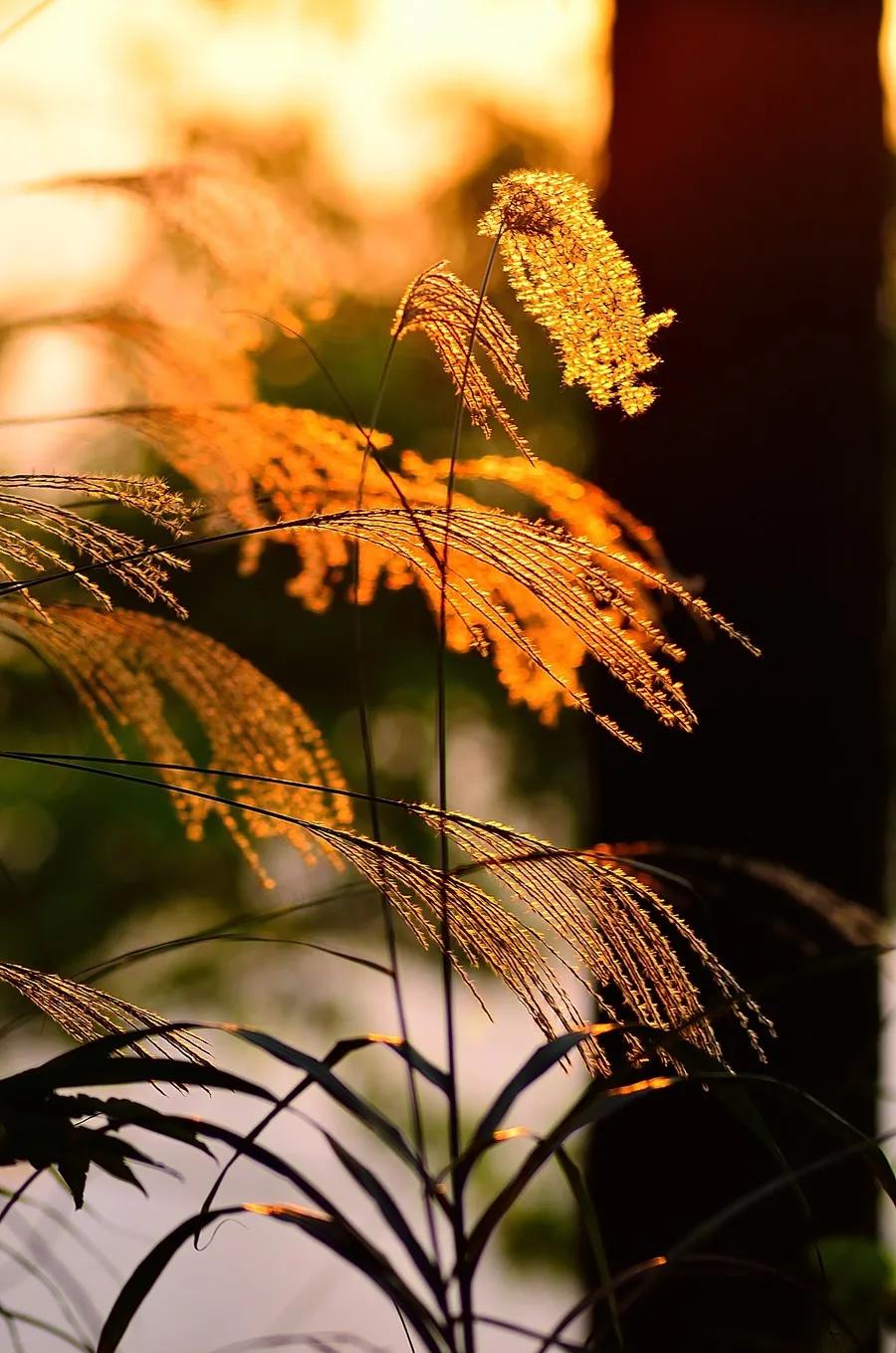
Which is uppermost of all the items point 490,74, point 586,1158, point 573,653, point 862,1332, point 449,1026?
point 490,74

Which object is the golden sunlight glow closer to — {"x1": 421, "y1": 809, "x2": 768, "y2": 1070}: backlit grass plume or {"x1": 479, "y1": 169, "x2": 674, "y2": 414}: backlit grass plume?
{"x1": 479, "y1": 169, "x2": 674, "y2": 414}: backlit grass plume

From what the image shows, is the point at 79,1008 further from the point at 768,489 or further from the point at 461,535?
the point at 768,489

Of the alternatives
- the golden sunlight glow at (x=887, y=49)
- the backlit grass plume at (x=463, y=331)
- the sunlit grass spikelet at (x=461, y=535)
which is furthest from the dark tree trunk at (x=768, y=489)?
the backlit grass plume at (x=463, y=331)

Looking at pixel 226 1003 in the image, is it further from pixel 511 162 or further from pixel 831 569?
pixel 831 569

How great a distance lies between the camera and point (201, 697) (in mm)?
806

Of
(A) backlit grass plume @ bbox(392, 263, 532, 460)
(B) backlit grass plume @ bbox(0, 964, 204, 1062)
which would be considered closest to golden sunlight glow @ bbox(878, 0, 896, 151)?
(A) backlit grass plume @ bbox(392, 263, 532, 460)

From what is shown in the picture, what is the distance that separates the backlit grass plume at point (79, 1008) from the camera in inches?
23.0

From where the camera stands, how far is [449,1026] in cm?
60

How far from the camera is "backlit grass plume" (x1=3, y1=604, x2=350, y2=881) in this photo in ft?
2.49

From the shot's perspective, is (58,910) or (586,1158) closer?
(586,1158)

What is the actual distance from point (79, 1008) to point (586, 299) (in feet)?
1.28

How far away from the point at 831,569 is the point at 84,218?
840 millimetres

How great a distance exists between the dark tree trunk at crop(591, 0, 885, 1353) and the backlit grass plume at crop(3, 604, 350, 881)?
634 mm

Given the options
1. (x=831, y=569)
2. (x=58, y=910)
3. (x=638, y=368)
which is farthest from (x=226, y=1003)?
(x=638, y=368)
